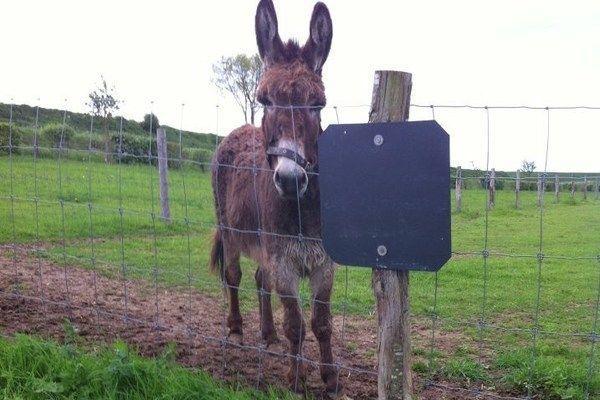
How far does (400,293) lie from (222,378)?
1.78 metres

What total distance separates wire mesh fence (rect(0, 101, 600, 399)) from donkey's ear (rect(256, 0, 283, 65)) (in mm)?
596

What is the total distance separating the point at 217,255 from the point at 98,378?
7.56 feet

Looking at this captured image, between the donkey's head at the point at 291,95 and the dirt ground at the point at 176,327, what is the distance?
4.08 ft

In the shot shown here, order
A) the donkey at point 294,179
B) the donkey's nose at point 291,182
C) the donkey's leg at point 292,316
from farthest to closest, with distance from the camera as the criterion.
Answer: the donkey's leg at point 292,316
the donkey at point 294,179
the donkey's nose at point 291,182

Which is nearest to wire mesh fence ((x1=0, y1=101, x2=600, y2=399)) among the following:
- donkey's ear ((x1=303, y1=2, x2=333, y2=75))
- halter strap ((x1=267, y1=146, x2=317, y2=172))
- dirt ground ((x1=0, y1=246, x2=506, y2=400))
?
dirt ground ((x1=0, y1=246, x2=506, y2=400))

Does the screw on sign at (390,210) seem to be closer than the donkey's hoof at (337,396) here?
Yes

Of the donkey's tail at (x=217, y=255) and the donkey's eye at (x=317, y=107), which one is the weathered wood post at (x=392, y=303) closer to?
the donkey's eye at (x=317, y=107)

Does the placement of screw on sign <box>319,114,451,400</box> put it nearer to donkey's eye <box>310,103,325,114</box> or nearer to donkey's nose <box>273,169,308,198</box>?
donkey's nose <box>273,169,308,198</box>

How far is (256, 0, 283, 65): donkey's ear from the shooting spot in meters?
3.66

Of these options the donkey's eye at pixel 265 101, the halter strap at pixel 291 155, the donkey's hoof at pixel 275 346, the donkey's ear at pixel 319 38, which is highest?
the donkey's ear at pixel 319 38

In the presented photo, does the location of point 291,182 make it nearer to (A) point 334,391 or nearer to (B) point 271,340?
(A) point 334,391

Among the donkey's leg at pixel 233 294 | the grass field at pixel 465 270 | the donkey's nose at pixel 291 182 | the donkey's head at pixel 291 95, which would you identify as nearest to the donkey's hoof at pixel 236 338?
the donkey's leg at pixel 233 294

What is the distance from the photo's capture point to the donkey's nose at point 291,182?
311 cm

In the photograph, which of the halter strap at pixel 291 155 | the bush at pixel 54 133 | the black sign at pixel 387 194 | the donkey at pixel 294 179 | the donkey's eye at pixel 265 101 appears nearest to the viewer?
the black sign at pixel 387 194
